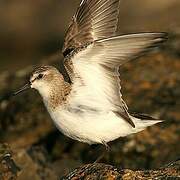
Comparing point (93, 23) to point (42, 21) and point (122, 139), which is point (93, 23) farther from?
point (42, 21)

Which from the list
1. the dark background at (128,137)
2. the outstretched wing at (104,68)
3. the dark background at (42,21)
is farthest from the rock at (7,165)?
the dark background at (42,21)

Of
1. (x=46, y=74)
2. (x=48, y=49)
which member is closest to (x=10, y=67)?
(x=48, y=49)

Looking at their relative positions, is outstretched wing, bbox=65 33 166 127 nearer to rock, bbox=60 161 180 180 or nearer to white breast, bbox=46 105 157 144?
white breast, bbox=46 105 157 144

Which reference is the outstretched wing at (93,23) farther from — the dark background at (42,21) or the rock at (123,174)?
the dark background at (42,21)

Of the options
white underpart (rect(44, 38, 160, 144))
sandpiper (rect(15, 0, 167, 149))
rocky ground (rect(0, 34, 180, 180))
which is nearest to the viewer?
sandpiper (rect(15, 0, 167, 149))

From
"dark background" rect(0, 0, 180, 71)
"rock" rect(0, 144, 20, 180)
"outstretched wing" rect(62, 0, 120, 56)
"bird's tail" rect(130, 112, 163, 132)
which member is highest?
"outstretched wing" rect(62, 0, 120, 56)

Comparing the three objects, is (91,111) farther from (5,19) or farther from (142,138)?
(5,19)

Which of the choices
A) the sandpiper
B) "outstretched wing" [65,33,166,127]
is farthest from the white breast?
"outstretched wing" [65,33,166,127]
